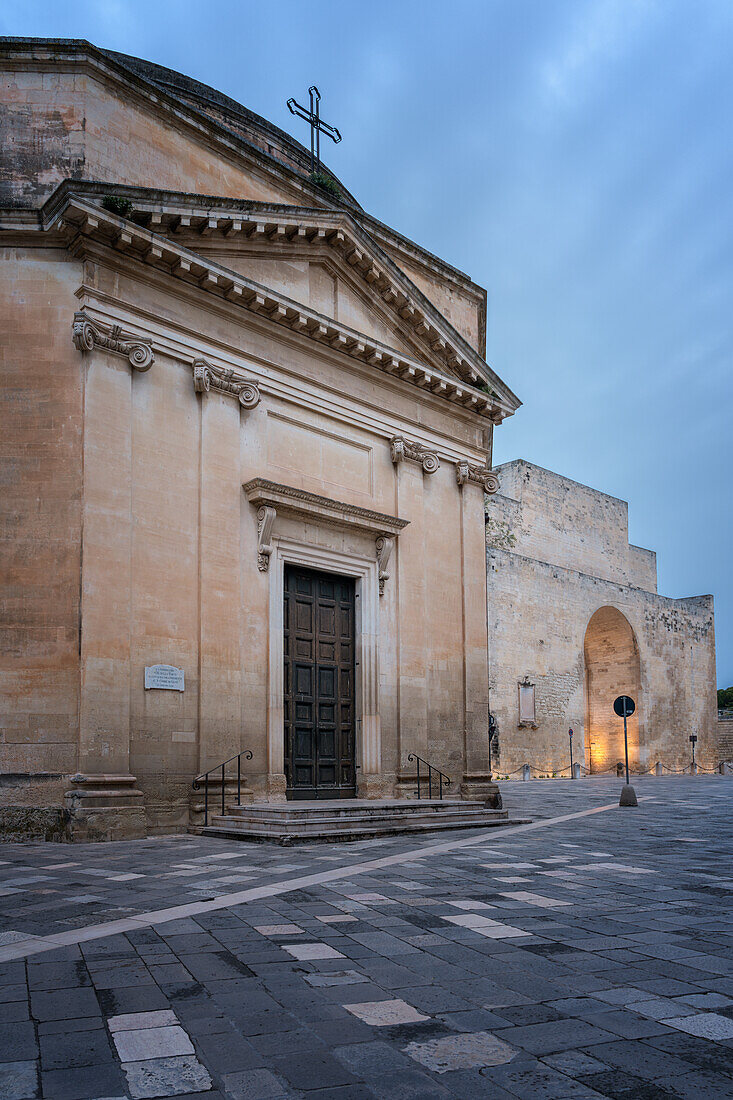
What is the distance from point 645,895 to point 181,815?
678cm

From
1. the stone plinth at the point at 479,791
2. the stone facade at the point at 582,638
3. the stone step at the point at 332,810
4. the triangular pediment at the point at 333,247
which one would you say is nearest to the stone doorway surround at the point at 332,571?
the stone step at the point at 332,810

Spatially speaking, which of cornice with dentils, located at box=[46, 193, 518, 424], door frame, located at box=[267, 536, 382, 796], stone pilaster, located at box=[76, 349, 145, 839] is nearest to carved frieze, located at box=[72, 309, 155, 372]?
stone pilaster, located at box=[76, 349, 145, 839]

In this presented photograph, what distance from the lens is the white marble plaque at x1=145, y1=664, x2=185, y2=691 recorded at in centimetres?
1227

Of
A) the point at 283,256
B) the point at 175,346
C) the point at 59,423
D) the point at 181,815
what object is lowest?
the point at 181,815

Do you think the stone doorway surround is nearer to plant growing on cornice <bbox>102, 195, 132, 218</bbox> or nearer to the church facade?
the church facade

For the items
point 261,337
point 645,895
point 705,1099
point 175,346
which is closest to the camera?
point 705,1099

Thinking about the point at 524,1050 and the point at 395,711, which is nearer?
the point at 524,1050

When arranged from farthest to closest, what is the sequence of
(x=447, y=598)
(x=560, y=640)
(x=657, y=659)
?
(x=657, y=659), (x=560, y=640), (x=447, y=598)

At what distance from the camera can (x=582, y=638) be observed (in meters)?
40.3

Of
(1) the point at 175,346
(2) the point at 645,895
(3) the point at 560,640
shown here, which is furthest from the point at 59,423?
(3) the point at 560,640

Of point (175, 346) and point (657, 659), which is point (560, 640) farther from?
point (175, 346)

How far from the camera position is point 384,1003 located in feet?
14.6

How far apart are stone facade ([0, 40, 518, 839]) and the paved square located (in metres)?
3.20

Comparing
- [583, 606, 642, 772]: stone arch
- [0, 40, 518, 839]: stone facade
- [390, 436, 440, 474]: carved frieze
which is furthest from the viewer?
[583, 606, 642, 772]: stone arch
